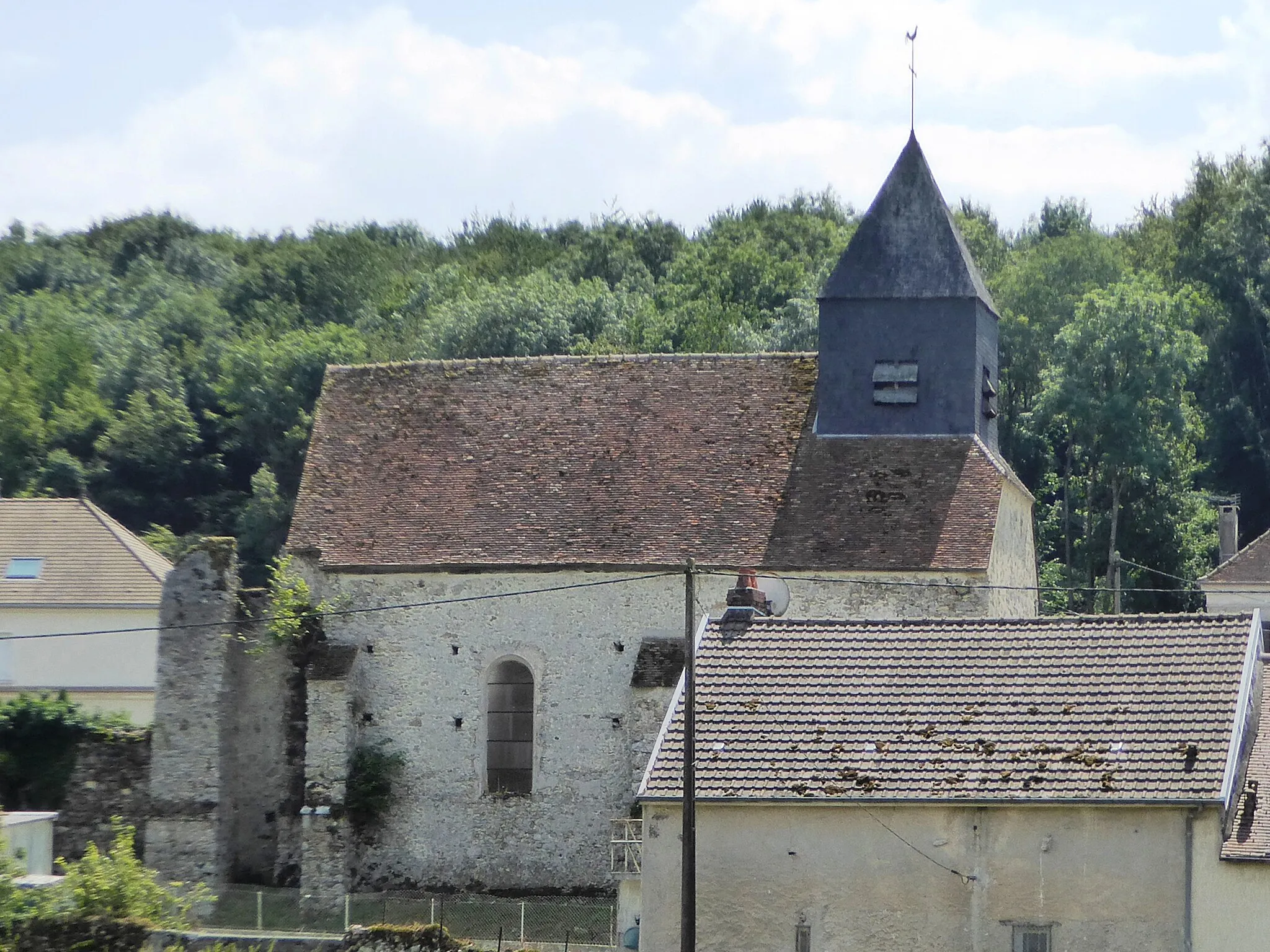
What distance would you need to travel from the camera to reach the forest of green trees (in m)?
48.2

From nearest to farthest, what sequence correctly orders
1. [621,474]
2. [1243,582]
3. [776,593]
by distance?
[776,593], [621,474], [1243,582]

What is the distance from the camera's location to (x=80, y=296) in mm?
74000

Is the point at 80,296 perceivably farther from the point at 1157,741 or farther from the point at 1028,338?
the point at 1157,741

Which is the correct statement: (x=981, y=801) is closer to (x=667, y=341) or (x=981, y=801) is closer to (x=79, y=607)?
(x=79, y=607)

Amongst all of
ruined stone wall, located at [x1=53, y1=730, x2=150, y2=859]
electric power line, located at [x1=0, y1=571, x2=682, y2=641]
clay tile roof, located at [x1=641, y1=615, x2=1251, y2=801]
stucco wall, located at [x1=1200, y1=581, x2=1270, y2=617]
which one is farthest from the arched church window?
stucco wall, located at [x1=1200, y1=581, x2=1270, y2=617]

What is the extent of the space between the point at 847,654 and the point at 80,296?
5791 centimetres

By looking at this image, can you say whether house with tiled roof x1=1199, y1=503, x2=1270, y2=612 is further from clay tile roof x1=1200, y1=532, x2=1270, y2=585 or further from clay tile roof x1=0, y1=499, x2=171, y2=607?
clay tile roof x1=0, y1=499, x2=171, y2=607

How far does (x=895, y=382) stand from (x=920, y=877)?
40.9 feet

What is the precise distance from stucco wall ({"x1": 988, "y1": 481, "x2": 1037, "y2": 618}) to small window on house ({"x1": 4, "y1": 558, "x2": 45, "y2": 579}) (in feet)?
77.0

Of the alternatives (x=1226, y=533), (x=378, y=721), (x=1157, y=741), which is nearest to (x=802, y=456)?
(x=378, y=721)

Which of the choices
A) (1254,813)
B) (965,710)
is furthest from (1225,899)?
(965,710)

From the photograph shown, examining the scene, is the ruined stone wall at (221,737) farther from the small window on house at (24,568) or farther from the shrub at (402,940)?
the small window on house at (24,568)

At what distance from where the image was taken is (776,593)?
27172 millimetres

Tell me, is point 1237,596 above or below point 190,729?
above
